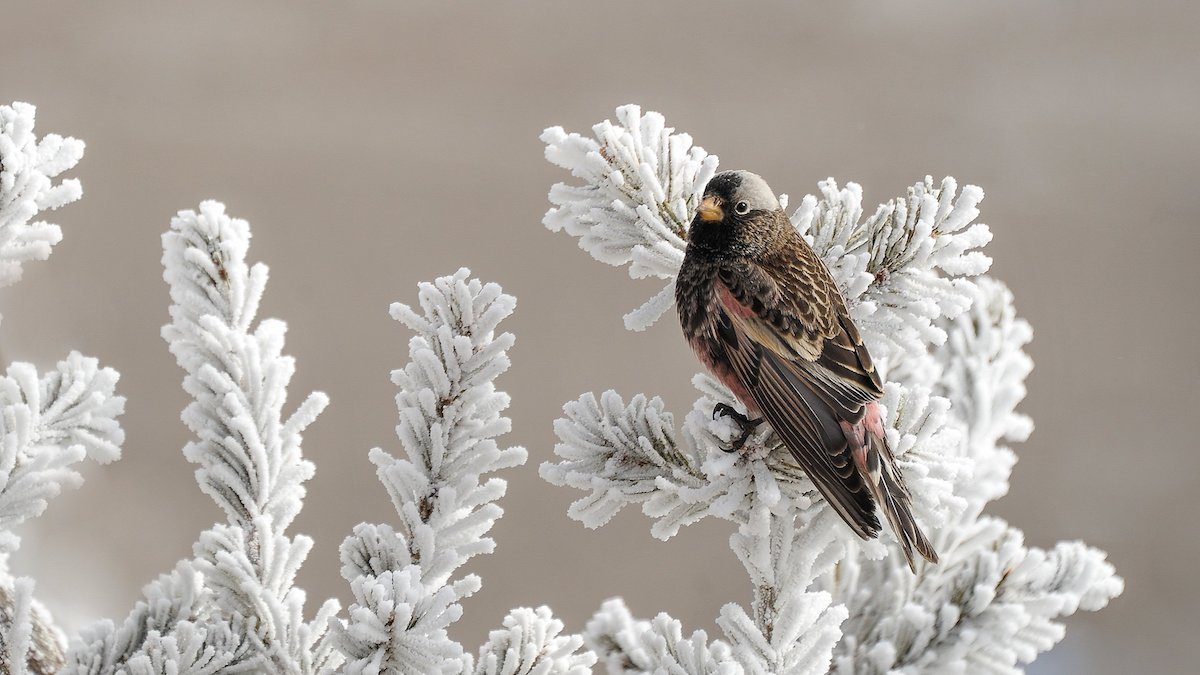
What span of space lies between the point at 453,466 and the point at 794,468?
8.1 inches

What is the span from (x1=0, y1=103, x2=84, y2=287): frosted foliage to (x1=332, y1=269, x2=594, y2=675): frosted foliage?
6.4 inches

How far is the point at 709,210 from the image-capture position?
1.81 ft

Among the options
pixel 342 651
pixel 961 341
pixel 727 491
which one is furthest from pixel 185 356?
pixel 961 341

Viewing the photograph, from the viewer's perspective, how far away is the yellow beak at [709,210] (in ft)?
1.81

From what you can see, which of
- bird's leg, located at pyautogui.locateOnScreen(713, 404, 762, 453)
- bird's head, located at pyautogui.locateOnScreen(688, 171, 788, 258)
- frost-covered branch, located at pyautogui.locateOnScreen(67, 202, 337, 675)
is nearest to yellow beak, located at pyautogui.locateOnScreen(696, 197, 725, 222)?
bird's head, located at pyautogui.locateOnScreen(688, 171, 788, 258)

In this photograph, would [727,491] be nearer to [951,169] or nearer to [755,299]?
[755,299]

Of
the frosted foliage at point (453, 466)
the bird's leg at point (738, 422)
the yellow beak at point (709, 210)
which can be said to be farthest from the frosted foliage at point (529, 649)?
the yellow beak at point (709, 210)

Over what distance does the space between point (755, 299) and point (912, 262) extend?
102 millimetres

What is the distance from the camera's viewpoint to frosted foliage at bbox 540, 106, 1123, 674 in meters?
0.48

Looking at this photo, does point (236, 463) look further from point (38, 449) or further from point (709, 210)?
point (709, 210)

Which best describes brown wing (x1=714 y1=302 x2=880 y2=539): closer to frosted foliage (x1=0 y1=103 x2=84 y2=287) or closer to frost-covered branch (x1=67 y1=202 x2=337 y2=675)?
frost-covered branch (x1=67 y1=202 x2=337 y2=675)

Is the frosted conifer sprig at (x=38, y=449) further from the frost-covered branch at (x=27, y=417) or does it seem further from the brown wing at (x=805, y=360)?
the brown wing at (x=805, y=360)

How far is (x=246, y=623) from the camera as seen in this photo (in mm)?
443

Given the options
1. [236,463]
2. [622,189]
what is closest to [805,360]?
[622,189]
